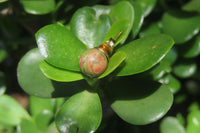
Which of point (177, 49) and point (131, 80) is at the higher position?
point (131, 80)

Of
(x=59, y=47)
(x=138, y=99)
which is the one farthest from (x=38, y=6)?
(x=138, y=99)

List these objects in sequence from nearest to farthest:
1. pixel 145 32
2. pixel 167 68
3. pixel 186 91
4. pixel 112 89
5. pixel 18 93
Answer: pixel 112 89 → pixel 167 68 → pixel 145 32 → pixel 186 91 → pixel 18 93

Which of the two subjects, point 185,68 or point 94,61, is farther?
point 185,68

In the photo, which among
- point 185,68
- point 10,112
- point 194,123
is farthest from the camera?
point 185,68

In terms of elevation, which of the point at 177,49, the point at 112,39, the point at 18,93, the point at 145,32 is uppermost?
the point at 112,39

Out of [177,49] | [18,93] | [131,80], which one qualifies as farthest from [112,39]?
[18,93]

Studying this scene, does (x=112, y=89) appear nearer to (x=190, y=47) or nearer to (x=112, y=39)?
(x=112, y=39)

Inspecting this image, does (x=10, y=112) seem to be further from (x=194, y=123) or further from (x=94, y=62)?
(x=194, y=123)

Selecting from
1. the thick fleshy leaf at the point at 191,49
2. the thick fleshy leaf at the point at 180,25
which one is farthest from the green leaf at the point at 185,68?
the thick fleshy leaf at the point at 180,25
